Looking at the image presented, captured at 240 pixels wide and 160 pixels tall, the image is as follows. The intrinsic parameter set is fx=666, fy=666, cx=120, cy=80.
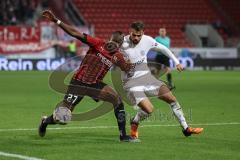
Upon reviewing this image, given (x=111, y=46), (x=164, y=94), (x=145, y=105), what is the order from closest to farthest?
(x=111, y=46) → (x=145, y=105) → (x=164, y=94)

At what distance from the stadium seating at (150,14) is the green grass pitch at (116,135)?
2612 cm

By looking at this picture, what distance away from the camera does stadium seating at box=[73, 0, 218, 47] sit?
45781 millimetres

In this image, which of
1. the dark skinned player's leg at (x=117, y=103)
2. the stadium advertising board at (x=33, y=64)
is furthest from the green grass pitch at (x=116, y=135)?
the stadium advertising board at (x=33, y=64)

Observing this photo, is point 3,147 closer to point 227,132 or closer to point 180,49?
point 227,132

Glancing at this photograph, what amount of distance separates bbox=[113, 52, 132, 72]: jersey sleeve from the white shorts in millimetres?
244

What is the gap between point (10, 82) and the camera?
27203 millimetres

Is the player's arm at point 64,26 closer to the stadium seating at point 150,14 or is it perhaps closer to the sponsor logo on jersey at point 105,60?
the sponsor logo on jersey at point 105,60

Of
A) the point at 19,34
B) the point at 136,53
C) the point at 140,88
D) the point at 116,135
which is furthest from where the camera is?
the point at 19,34

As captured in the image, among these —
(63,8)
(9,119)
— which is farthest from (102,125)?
(63,8)

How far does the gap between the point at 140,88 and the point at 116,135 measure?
104 cm

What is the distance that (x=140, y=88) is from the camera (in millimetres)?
11219

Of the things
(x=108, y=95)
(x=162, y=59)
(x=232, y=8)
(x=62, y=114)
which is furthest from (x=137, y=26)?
(x=232, y=8)

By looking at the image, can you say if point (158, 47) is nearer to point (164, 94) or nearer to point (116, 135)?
point (164, 94)

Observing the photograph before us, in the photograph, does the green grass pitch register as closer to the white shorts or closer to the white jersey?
the white shorts
